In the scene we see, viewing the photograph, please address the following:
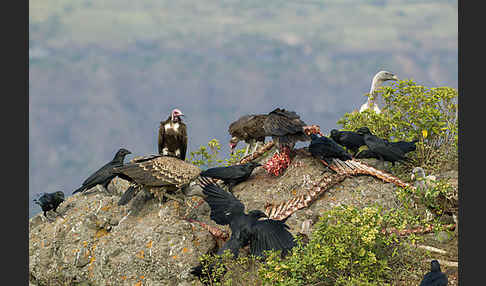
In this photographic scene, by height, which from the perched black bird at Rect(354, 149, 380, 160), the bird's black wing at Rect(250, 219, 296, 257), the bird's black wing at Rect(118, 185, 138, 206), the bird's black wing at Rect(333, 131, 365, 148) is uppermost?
the bird's black wing at Rect(333, 131, 365, 148)

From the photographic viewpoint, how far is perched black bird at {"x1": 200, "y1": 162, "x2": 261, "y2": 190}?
12.9 metres

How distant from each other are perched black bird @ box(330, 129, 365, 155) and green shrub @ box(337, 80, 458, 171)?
1372 millimetres

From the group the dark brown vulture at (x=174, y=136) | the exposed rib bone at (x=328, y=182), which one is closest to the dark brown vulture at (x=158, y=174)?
the dark brown vulture at (x=174, y=136)

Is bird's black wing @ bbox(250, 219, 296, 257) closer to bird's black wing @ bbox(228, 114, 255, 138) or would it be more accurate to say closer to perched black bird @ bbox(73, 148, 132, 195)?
perched black bird @ bbox(73, 148, 132, 195)

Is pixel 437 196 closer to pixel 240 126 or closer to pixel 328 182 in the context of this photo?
pixel 328 182

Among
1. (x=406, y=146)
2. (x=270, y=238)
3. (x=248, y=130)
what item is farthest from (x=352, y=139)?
(x=270, y=238)

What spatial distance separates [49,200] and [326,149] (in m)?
6.02

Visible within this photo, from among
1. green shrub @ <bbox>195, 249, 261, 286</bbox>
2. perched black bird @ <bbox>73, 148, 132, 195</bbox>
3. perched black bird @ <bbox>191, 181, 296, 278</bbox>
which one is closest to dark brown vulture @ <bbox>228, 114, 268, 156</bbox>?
perched black bird @ <bbox>73, 148, 132, 195</bbox>

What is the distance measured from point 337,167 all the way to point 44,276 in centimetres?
651

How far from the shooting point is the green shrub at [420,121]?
48.3 feet

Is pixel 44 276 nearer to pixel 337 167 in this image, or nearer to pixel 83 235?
pixel 83 235

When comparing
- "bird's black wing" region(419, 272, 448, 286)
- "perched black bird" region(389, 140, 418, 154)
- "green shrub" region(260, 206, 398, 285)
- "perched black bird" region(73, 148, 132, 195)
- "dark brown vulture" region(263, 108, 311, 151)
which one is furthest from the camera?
"perched black bird" region(389, 140, 418, 154)

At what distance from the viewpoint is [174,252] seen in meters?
11.3

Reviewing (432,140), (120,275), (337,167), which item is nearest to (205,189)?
(120,275)
